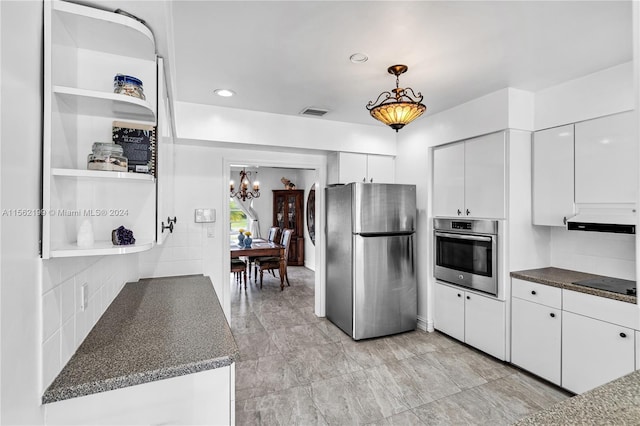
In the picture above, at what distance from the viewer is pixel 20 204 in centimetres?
82

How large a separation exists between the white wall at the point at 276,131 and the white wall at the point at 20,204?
2249mm

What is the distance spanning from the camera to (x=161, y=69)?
1469 millimetres

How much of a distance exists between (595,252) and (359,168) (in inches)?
91.5

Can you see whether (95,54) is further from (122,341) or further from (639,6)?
(639,6)

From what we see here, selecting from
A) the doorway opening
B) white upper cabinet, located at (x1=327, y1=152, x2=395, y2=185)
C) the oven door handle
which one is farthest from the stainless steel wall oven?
the doorway opening

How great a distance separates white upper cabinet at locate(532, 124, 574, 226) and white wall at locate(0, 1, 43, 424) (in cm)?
326

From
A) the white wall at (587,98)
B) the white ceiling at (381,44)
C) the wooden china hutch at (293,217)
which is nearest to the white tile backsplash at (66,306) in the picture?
the white ceiling at (381,44)

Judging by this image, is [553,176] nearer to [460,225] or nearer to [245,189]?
[460,225]

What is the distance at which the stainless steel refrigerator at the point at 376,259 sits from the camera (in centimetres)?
341

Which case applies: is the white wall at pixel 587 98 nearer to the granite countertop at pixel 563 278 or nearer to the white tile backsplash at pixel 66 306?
the granite countertop at pixel 563 278

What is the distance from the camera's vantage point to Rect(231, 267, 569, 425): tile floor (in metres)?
2.20

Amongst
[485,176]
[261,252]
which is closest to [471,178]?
[485,176]

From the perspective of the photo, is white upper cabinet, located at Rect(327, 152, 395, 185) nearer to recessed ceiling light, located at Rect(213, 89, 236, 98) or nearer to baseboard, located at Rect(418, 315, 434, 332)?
recessed ceiling light, located at Rect(213, 89, 236, 98)

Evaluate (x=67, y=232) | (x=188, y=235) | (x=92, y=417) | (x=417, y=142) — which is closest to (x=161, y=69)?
(x=67, y=232)
